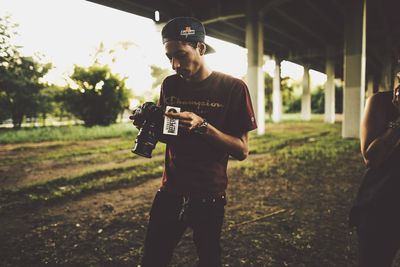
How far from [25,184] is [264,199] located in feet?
16.5

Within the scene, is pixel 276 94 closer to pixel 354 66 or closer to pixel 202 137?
pixel 354 66

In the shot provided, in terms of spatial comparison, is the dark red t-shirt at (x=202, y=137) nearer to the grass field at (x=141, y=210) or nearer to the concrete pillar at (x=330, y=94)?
the grass field at (x=141, y=210)

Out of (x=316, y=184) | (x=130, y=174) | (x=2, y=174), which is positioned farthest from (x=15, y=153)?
(x=316, y=184)

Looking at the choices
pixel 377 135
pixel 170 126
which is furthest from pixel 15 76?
pixel 377 135

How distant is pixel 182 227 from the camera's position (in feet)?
6.00

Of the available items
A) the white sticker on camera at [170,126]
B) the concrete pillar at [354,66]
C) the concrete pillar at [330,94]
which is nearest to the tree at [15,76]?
the white sticker on camera at [170,126]

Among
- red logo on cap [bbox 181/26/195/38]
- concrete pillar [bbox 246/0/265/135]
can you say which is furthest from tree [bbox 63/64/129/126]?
red logo on cap [bbox 181/26/195/38]

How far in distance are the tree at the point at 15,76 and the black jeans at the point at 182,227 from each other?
5.22m

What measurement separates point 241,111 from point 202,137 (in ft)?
0.97

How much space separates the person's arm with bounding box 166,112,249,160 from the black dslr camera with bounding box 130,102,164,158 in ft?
0.62

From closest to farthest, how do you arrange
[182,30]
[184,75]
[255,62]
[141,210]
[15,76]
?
[182,30], [184,75], [141,210], [15,76], [255,62]

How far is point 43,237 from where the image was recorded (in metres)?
3.89

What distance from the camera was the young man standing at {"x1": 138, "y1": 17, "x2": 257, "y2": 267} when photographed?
176 centimetres

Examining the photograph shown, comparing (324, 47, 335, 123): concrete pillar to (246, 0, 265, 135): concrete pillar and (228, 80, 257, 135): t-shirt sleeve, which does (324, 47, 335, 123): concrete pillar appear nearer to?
(246, 0, 265, 135): concrete pillar
